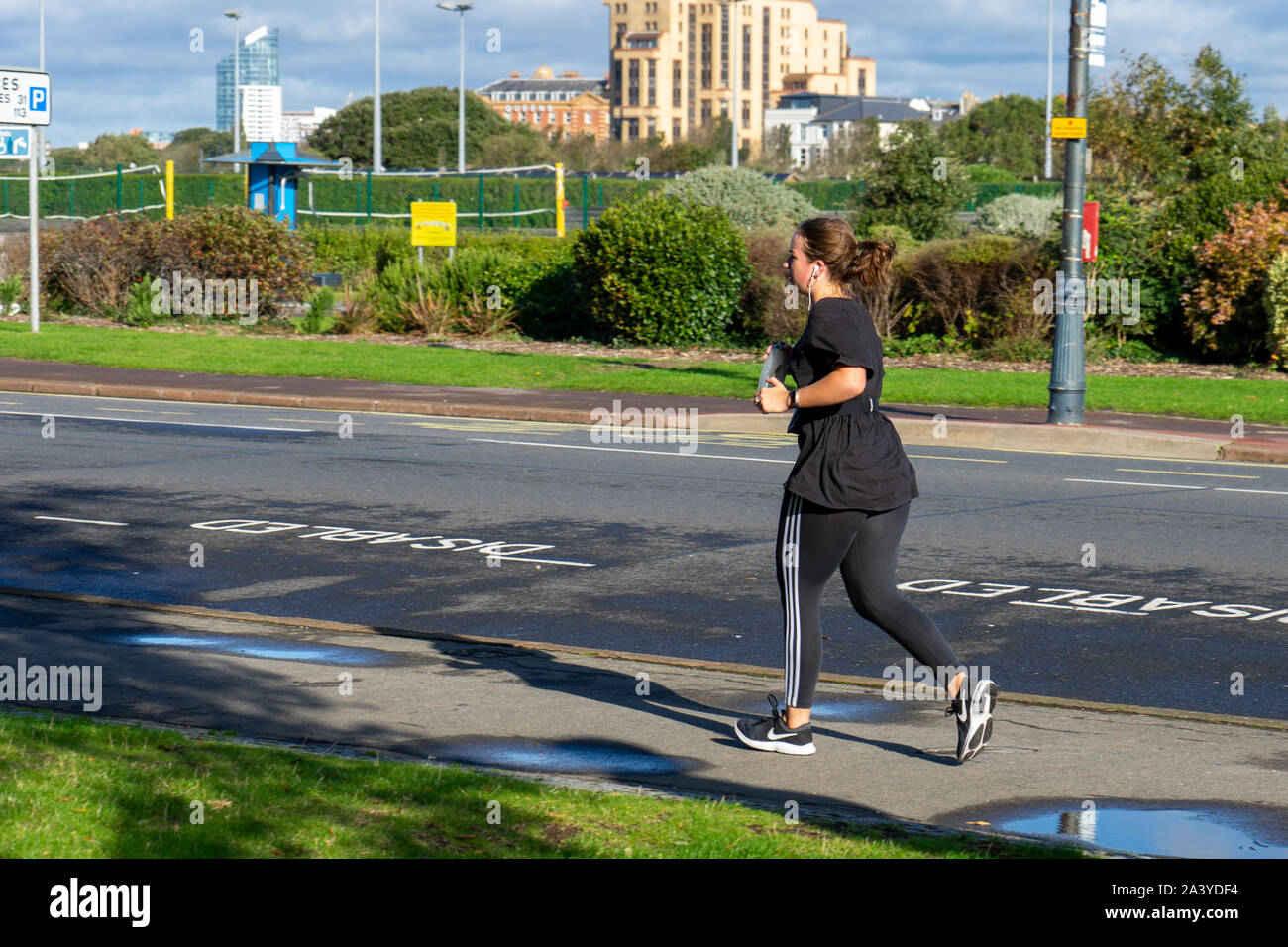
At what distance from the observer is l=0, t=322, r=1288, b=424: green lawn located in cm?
1916

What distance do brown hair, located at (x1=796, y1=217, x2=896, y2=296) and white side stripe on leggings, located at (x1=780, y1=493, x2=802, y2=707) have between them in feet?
2.62

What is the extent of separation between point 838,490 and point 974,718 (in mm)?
951

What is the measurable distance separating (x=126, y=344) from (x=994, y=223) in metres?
18.7

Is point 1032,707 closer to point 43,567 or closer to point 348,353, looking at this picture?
point 43,567

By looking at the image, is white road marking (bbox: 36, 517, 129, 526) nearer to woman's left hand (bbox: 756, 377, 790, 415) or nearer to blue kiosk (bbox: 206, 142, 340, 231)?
woman's left hand (bbox: 756, 377, 790, 415)

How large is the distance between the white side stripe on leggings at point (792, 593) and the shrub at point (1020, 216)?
68.0 ft

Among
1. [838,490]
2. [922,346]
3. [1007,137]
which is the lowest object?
[838,490]

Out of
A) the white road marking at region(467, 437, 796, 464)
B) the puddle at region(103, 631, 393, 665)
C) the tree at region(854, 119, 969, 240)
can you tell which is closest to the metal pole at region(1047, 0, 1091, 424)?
the white road marking at region(467, 437, 796, 464)

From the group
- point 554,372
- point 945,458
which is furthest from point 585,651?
point 554,372

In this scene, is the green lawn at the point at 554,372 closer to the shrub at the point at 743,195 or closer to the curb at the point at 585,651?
the shrub at the point at 743,195

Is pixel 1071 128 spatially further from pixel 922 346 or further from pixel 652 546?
pixel 922 346

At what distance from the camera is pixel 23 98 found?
2452 cm

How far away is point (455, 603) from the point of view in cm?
873
